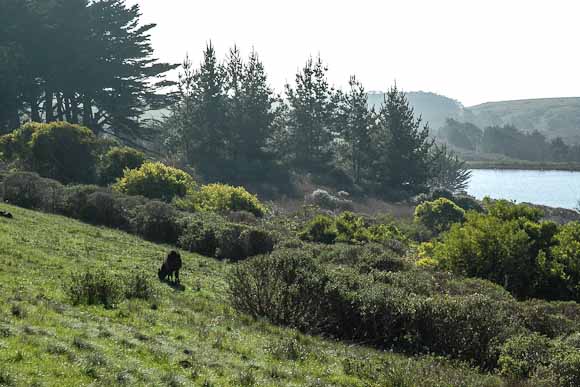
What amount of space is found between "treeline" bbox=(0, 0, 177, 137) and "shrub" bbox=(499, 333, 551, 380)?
165ft

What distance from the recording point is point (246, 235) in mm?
25562

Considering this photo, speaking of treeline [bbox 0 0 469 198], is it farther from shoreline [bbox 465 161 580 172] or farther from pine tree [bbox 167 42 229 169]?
shoreline [bbox 465 161 580 172]

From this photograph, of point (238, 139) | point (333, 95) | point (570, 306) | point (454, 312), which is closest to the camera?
point (454, 312)

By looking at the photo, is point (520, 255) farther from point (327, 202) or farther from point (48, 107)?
point (48, 107)

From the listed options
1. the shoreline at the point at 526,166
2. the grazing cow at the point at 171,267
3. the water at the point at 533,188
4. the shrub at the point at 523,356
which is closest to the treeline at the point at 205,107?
the water at the point at 533,188

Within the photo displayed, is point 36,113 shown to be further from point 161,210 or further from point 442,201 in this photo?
point 442,201

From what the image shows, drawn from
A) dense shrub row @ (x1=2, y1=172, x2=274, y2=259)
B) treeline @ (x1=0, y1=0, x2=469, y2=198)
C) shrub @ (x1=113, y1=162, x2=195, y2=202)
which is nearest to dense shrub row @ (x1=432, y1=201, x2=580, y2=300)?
dense shrub row @ (x1=2, y1=172, x2=274, y2=259)

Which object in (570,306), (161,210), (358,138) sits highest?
(358,138)

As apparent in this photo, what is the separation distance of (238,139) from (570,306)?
50588 millimetres

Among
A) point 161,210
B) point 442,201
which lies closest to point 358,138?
point 442,201

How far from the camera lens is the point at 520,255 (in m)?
21.4

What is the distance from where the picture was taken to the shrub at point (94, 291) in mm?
12531

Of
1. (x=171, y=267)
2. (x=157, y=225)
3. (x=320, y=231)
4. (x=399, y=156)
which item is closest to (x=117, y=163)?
(x=157, y=225)

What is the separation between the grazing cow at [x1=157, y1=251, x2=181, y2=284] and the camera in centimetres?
1728
